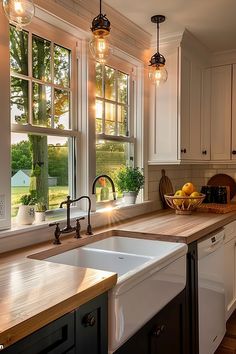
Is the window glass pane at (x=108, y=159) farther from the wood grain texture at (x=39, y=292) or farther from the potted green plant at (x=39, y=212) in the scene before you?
the wood grain texture at (x=39, y=292)

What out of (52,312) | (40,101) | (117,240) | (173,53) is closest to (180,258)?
(117,240)

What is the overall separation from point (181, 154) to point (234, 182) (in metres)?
1.04

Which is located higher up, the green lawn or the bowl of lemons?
the green lawn

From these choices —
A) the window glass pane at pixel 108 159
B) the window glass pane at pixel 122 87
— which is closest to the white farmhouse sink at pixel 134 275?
the window glass pane at pixel 108 159

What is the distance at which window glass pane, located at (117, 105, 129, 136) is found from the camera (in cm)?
293

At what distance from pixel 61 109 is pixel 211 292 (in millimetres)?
1641

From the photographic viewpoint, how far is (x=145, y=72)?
305cm

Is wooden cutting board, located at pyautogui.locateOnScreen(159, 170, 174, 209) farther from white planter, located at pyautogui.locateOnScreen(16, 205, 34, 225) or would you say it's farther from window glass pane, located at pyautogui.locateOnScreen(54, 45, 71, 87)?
white planter, located at pyautogui.locateOnScreen(16, 205, 34, 225)

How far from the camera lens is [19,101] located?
6.53ft

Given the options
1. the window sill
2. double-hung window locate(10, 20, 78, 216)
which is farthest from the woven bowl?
double-hung window locate(10, 20, 78, 216)

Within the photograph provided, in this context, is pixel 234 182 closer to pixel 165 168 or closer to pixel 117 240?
pixel 165 168

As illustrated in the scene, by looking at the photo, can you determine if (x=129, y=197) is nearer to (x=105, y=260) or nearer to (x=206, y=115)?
(x=105, y=260)

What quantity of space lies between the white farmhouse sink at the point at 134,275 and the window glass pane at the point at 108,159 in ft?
1.89

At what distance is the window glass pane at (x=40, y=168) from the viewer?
199cm
